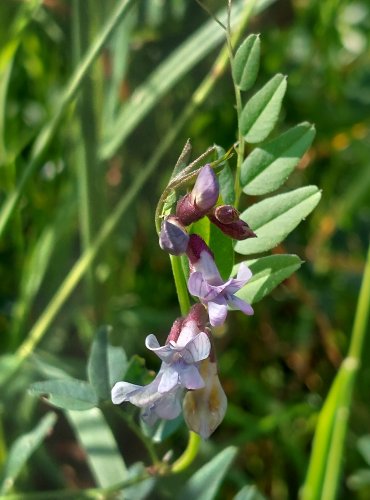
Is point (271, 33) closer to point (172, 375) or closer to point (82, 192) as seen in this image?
point (82, 192)

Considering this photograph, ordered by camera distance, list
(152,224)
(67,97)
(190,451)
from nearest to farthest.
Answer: (190,451), (67,97), (152,224)

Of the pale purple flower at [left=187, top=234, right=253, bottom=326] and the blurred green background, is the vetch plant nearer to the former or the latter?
the pale purple flower at [left=187, top=234, right=253, bottom=326]

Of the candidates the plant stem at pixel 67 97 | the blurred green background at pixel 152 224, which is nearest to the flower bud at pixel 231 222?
the plant stem at pixel 67 97

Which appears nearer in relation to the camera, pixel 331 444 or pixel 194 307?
pixel 194 307

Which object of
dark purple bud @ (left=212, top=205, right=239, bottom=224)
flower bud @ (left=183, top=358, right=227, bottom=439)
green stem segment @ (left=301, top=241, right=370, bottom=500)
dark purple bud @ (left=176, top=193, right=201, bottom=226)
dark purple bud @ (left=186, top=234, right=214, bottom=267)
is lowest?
green stem segment @ (left=301, top=241, right=370, bottom=500)

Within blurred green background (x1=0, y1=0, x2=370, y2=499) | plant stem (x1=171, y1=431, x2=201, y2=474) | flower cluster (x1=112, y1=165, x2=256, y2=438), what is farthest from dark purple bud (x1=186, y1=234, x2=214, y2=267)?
blurred green background (x1=0, y1=0, x2=370, y2=499)

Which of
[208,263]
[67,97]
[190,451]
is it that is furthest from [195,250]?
[67,97]

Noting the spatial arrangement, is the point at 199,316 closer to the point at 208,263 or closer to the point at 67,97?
the point at 208,263

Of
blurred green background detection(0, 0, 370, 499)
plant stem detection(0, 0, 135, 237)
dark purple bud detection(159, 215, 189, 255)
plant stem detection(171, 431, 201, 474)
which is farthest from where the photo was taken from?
blurred green background detection(0, 0, 370, 499)
